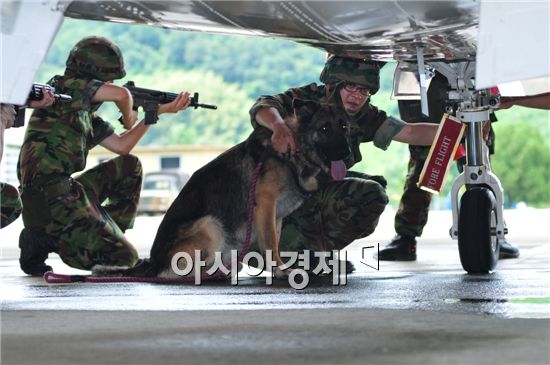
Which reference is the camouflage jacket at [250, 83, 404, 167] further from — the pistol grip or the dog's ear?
the pistol grip

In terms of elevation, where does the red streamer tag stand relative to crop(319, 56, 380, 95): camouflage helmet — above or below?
below

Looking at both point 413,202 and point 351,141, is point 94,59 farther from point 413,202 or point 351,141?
point 413,202

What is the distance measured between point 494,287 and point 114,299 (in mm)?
1965

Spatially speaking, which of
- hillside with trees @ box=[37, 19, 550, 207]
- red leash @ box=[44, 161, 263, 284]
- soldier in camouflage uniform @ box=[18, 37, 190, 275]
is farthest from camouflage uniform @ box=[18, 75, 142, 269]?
hillside with trees @ box=[37, 19, 550, 207]

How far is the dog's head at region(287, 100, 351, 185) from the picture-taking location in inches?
266

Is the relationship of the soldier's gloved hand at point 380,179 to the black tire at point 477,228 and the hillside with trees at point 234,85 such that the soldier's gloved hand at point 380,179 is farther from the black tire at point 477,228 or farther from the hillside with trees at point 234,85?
the hillside with trees at point 234,85

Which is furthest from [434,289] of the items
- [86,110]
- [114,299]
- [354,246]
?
[354,246]

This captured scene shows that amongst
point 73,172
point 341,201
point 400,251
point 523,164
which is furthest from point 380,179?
point 523,164

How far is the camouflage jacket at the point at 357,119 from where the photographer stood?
23.0 feet

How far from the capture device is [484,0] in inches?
192

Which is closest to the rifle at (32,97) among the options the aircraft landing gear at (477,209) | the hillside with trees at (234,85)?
the aircraft landing gear at (477,209)

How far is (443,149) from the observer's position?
6.98 meters

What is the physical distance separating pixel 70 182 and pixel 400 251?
2645mm

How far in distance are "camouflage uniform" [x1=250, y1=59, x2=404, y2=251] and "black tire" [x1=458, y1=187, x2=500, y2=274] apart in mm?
539
